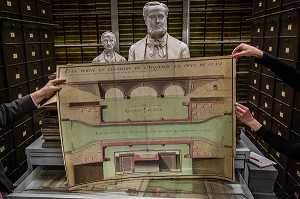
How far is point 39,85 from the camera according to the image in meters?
3.23

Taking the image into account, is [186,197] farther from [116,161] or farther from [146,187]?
[116,161]

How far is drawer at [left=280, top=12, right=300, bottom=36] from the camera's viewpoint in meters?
2.19

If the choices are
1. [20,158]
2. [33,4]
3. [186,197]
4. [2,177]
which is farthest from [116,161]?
[33,4]

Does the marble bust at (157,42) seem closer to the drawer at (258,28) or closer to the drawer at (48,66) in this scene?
the drawer at (258,28)

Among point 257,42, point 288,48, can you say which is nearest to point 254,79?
point 257,42

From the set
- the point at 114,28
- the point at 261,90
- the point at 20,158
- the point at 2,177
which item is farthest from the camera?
the point at 114,28

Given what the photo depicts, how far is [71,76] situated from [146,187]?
0.55 m

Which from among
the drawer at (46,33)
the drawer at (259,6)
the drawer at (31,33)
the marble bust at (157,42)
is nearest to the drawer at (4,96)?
the drawer at (31,33)

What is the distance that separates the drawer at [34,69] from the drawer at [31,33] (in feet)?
0.86

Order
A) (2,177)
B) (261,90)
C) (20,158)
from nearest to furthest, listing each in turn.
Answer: (2,177), (20,158), (261,90)

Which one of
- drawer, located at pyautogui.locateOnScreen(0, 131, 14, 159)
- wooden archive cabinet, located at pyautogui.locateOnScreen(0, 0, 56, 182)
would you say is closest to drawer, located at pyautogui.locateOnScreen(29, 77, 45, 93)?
wooden archive cabinet, located at pyautogui.locateOnScreen(0, 0, 56, 182)

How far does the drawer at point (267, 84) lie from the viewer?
8.92ft

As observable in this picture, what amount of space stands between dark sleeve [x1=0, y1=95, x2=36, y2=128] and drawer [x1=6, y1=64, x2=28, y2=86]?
172cm

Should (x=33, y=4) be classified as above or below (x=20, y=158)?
above
